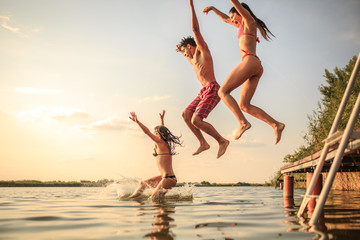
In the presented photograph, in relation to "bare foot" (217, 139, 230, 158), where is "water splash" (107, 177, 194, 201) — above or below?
below

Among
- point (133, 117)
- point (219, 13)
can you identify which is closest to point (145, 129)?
point (133, 117)

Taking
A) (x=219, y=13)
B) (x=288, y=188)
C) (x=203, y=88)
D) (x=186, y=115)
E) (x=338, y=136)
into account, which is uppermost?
(x=219, y=13)

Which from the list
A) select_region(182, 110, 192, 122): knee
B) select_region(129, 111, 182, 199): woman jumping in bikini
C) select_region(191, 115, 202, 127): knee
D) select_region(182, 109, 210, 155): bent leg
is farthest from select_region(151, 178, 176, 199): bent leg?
select_region(191, 115, 202, 127): knee

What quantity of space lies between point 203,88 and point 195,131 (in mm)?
950

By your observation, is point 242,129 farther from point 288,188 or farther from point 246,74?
point 288,188

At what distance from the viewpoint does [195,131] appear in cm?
680

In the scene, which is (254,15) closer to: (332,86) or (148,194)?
(148,194)

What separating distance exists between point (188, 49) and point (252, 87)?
5.66ft

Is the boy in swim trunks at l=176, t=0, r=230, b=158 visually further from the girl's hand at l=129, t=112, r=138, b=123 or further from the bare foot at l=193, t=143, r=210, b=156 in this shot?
the girl's hand at l=129, t=112, r=138, b=123

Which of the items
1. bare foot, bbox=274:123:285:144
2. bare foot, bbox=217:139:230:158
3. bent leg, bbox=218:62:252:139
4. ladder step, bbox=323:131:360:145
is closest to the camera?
→ ladder step, bbox=323:131:360:145

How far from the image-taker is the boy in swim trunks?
6062mm

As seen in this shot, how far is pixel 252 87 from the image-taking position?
5258 mm

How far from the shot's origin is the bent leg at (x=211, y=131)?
607 centimetres

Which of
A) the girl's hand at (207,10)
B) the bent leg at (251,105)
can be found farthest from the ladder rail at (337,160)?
the girl's hand at (207,10)
